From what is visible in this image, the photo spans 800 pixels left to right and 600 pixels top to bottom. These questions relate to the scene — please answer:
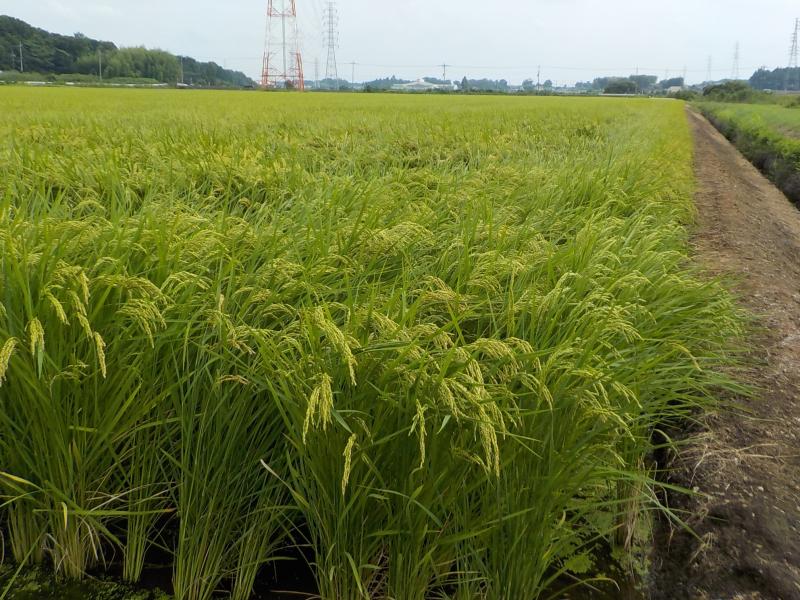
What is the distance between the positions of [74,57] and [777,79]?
11484 centimetres

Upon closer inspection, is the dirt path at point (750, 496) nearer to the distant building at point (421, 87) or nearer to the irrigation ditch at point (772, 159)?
the irrigation ditch at point (772, 159)

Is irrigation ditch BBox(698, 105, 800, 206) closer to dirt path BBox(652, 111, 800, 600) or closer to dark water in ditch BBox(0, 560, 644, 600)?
dirt path BBox(652, 111, 800, 600)

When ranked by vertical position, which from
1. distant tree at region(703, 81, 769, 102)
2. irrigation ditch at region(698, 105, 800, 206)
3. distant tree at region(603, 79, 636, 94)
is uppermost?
distant tree at region(603, 79, 636, 94)

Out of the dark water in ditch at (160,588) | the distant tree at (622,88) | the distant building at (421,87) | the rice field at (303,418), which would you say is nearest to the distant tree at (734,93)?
the distant tree at (622,88)

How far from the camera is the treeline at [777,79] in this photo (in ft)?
342

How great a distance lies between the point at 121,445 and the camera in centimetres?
190

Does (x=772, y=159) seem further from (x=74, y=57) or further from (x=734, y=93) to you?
(x=74, y=57)

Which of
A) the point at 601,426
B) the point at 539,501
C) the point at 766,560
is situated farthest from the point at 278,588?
the point at 766,560

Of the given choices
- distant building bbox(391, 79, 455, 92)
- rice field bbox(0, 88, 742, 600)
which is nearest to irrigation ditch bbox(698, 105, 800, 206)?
rice field bbox(0, 88, 742, 600)

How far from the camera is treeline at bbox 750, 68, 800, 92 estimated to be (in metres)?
104

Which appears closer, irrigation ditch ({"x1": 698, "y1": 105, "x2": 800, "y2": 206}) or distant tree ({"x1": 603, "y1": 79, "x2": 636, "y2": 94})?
irrigation ditch ({"x1": 698, "y1": 105, "x2": 800, "y2": 206})

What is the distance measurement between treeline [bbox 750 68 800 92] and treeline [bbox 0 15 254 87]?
3725 inches

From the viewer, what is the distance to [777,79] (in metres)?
110

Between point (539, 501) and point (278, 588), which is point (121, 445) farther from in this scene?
point (539, 501)
